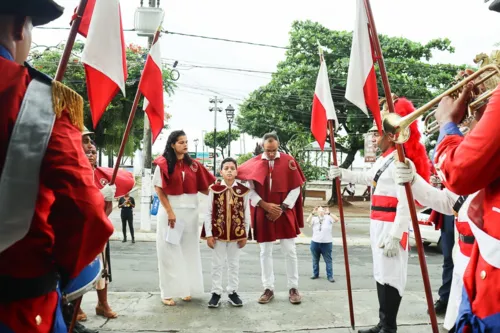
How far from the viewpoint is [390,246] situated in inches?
151

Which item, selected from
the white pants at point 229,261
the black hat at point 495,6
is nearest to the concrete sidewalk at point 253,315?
the white pants at point 229,261

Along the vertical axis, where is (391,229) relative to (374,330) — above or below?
above

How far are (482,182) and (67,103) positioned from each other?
1.61 meters

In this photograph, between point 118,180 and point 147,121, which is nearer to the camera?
point 118,180

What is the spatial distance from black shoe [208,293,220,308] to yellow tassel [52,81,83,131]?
148 inches

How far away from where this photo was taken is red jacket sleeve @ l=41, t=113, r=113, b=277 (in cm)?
151

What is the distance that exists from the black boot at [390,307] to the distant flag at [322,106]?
1.90m

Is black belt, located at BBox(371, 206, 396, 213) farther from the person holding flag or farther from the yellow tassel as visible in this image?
the yellow tassel

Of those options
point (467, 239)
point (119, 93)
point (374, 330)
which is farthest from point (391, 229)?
point (119, 93)

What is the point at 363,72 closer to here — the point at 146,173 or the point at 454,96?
the point at 454,96

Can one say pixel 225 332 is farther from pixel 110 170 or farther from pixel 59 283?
pixel 59 283

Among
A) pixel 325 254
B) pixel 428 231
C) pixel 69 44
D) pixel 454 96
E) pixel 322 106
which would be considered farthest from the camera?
pixel 428 231

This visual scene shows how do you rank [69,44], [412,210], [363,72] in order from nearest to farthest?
[69,44] → [412,210] → [363,72]

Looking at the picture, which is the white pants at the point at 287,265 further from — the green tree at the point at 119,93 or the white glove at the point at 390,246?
the green tree at the point at 119,93
